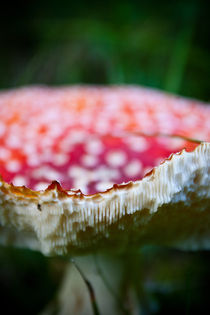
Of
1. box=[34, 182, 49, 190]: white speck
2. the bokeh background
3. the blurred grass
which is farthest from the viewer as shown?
the blurred grass

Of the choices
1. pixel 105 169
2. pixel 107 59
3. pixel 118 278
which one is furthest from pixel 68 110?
pixel 107 59

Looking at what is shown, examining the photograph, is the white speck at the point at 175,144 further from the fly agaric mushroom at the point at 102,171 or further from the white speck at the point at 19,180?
the white speck at the point at 19,180

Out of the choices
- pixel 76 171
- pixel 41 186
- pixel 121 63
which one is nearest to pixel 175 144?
pixel 76 171

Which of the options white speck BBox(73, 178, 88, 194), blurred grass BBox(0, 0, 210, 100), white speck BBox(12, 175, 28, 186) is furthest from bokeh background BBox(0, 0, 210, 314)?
white speck BBox(12, 175, 28, 186)

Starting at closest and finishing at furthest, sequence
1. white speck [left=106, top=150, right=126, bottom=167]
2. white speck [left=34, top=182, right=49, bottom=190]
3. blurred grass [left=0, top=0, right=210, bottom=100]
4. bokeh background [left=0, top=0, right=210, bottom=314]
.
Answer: white speck [left=34, top=182, right=49, bottom=190] < white speck [left=106, top=150, right=126, bottom=167] < bokeh background [left=0, top=0, right=210, bottom=314] < blurred grass [left=0, top=0, right=210, bottom=100]

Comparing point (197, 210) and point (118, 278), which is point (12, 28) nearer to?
point (118, 278)

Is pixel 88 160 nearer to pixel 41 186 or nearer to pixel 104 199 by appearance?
pixel 41 186

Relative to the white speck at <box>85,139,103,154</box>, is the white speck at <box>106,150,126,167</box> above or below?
below

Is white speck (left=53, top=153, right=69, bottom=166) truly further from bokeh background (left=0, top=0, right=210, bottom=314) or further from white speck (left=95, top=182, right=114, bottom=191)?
bokeh background (left=0, top=0, right=210, bottom=314)
